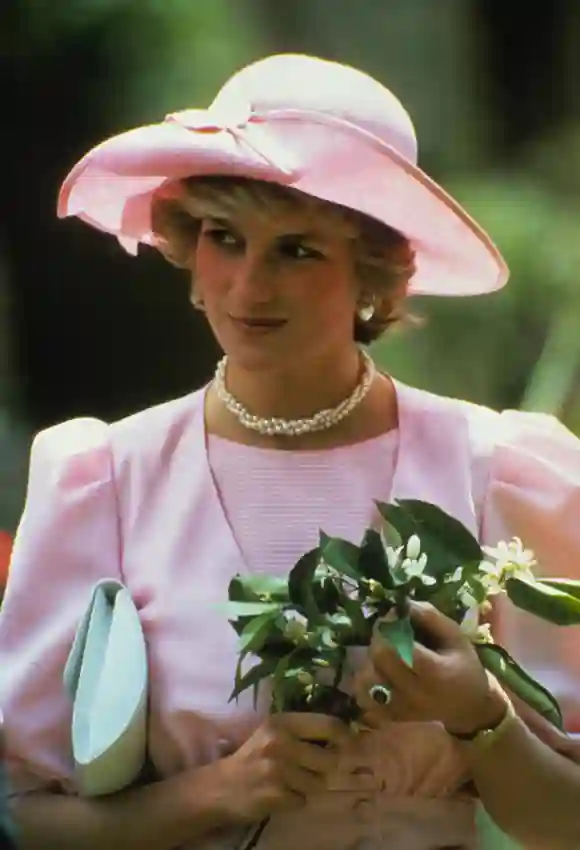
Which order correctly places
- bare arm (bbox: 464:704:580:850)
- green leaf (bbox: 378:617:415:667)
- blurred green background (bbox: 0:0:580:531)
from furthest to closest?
blurred green background (bbox: 0:0:580:531) < bare arm (bbox: 464:704:580:850) < green leaf (bbox: 378:617:415:667)

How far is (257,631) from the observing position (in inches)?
33.3

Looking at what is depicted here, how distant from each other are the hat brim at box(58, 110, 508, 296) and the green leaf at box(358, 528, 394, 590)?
0.24 meters

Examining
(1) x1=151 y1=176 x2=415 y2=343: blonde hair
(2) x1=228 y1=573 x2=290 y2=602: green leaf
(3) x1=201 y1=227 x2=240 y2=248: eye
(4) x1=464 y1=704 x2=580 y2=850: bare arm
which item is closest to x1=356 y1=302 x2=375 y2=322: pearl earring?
(1) x1=151 y1=176 x2=415 y2=343: blonde hair

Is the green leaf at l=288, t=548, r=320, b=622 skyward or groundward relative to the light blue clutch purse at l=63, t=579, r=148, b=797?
skyward

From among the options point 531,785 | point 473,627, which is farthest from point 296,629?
point 531,785

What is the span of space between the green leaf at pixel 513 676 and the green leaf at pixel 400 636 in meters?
0.08

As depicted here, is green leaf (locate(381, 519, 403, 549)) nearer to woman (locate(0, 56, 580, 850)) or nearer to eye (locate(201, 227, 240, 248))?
woman (locate(0, 56, 580, 850))

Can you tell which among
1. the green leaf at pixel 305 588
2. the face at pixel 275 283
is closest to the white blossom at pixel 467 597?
the green leaf at pixel 305 588

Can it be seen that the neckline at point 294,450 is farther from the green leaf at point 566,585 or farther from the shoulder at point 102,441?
the green leaf at point 566,585

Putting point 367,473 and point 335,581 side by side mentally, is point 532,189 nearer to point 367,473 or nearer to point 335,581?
point 367,473

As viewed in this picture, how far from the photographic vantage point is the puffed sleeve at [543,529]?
3.15 ft

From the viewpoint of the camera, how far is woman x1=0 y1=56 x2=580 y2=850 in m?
0.89

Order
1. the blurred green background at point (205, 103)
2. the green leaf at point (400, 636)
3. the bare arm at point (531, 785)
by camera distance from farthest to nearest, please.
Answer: the blurred green background at point (205, 103)
the bare arm at point (531, 785)
the green leaf at point (400, 636)

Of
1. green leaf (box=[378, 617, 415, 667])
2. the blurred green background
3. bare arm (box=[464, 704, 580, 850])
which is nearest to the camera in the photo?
green leaf (box=[378, 617, 415, 667])
